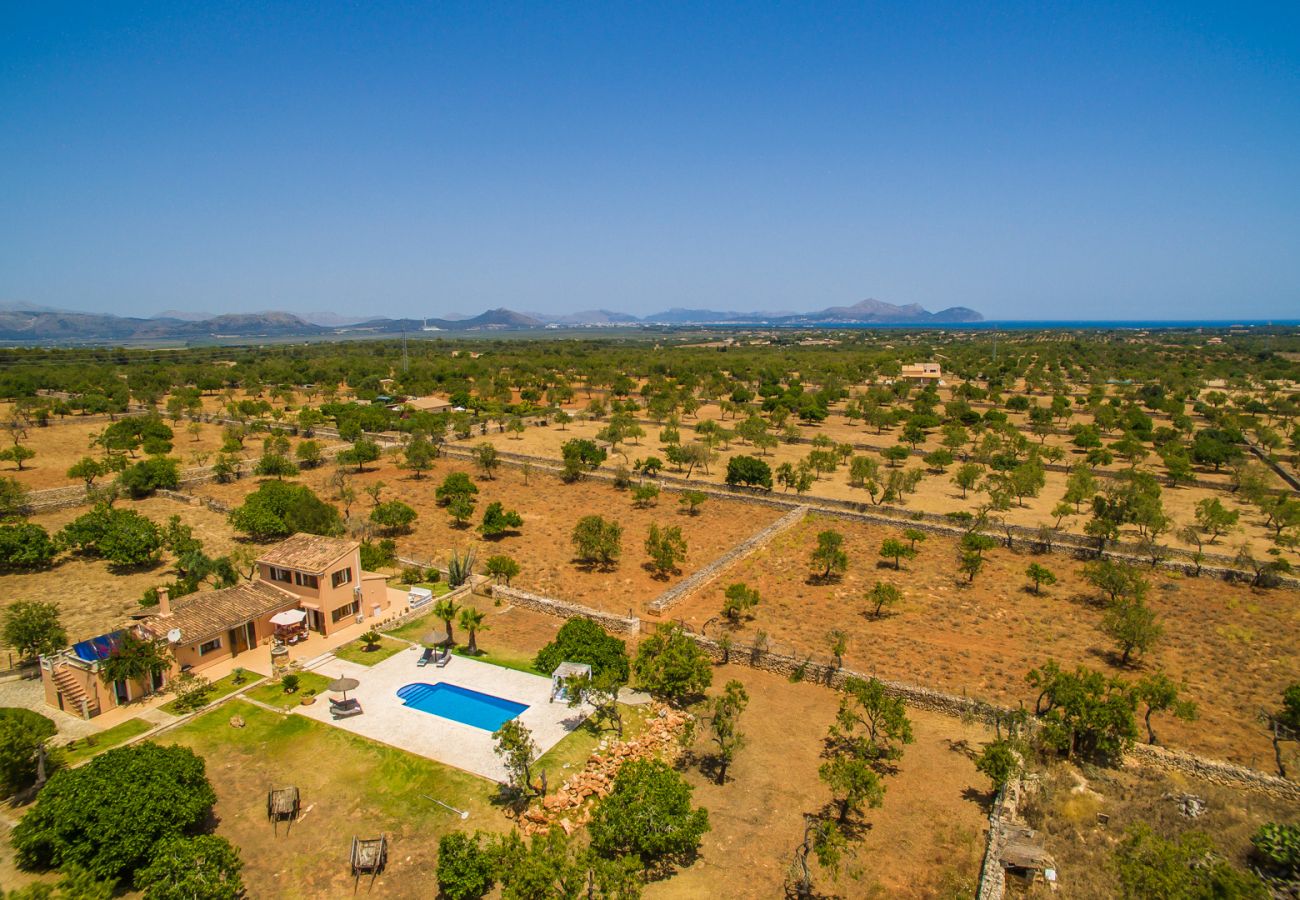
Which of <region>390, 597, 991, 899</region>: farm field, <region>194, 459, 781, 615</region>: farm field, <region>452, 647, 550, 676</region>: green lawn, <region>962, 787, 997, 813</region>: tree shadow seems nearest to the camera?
<region>390, 597, 991, 899</region>: farm field

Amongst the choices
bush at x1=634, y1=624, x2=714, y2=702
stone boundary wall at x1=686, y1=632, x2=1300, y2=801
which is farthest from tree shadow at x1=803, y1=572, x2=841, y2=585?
bush at x1=634, y1=624, x2=714, y2=702

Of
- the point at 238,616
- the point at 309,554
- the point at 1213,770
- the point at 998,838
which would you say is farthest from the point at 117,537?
the point at 1213,770

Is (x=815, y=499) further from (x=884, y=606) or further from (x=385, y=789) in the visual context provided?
(x=385, y=789)

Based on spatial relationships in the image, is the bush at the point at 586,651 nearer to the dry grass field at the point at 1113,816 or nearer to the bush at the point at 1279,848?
the dry grass field at the point at 1113,816

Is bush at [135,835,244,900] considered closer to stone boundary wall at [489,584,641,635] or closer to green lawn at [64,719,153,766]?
green lawn at [64,719,153,766]

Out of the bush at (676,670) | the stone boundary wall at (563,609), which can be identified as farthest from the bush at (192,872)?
the stone boundary wall at (563,609)

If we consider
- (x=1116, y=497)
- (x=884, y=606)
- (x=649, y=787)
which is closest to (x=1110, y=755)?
(x=884, y=606)
